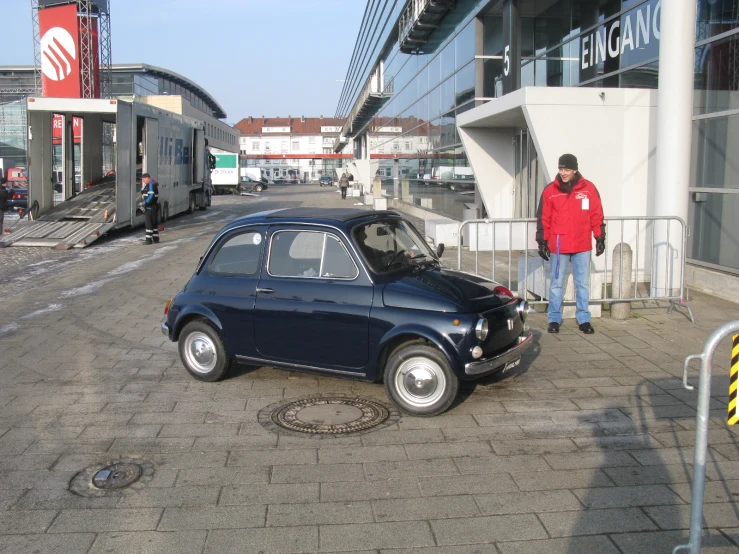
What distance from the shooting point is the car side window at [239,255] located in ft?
20.8

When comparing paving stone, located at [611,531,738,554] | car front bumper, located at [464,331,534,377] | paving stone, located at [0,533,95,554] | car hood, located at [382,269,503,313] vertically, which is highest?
car hood, located at [382,269,503,313]

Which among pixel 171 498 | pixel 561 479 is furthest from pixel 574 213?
pixel 171 498

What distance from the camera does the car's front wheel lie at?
5.44 metres

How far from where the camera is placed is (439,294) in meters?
5.55

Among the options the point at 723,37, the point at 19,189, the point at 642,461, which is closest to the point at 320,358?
the point at 642,461

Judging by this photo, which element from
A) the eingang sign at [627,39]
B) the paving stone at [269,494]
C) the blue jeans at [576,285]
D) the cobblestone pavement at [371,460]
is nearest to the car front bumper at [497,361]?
the cobblestone pavement at [371,460]

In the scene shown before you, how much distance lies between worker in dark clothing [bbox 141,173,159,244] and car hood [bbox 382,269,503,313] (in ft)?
46.6

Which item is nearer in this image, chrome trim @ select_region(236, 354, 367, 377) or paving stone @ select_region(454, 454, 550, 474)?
paving stone @ select_region(454, 454, 550, 474)

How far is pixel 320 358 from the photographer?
587cm

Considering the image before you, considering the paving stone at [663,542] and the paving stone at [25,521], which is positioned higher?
the paving stone at [663,542]

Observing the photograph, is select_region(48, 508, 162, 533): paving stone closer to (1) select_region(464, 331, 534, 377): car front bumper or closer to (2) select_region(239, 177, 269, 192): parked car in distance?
(1) select_region(464, 331, 534, 377): car front bumper

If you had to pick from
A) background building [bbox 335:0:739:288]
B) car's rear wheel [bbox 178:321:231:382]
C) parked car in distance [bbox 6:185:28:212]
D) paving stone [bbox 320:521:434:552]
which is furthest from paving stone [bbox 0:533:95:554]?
parked car in distance [bbox 6:185:28:212]

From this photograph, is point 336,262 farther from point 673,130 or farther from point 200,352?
point 673,130

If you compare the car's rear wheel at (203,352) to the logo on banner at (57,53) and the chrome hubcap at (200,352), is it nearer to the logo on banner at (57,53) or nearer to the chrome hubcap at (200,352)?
the chrome hubcap at (200,352)
